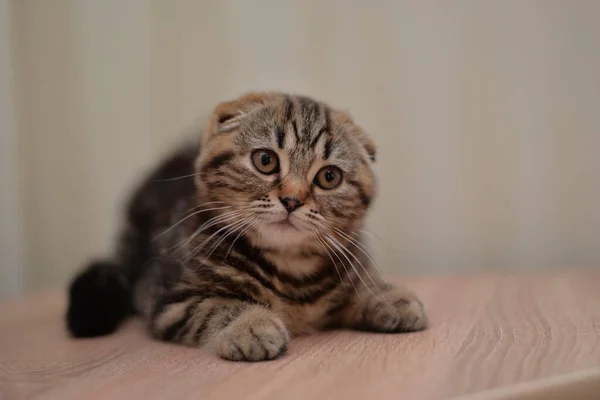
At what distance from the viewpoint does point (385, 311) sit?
1.14 metres

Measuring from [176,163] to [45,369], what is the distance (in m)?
0.78

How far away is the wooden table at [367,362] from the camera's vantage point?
76 centimetres

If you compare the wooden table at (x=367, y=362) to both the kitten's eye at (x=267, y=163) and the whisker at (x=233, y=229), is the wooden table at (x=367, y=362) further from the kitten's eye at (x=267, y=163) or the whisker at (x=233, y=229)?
the kitten's eye at (x=267, y=163)

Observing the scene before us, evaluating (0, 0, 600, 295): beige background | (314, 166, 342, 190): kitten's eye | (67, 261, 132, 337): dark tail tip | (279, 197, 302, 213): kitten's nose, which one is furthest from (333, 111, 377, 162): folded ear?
(67, 261, 132, 337): dark tail tip

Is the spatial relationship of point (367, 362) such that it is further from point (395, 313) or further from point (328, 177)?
point (328, 177)

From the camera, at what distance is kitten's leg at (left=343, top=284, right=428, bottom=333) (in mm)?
1123

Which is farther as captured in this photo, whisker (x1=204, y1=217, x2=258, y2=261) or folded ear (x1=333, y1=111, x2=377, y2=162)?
folded ear (x1=333, y1=111, x2=377, y2=162)

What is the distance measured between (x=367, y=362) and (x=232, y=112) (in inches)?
22.6

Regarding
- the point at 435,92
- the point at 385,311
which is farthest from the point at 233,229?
the point at 435,92

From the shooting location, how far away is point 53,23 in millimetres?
2016

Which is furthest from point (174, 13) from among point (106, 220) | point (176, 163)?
point (106, 220)

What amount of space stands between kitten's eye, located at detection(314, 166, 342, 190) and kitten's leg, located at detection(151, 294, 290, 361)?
0.83ft

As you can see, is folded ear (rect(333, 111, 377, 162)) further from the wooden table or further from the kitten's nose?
the wooden table

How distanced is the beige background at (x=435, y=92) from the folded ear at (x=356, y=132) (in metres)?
0.49
